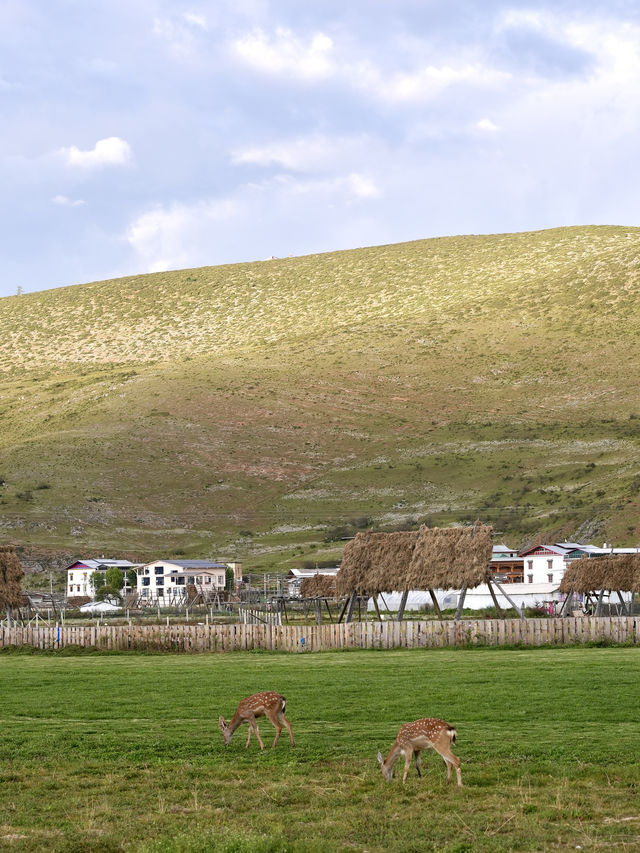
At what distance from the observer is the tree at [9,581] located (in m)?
42.2

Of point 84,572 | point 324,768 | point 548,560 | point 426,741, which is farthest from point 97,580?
point 426,741

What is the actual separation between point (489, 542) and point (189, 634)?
1136cm

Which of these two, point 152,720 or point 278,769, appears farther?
point 152,720

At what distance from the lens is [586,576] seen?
4494 centimetres

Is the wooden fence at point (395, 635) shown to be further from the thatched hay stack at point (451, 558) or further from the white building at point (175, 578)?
the white building at point (175, 578)

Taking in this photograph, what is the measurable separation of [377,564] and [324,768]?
2793 centimetres

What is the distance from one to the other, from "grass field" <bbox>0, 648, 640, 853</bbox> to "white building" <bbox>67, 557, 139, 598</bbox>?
5179 cm

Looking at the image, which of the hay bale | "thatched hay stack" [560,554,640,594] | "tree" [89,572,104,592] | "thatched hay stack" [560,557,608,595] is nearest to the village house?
"thatched hay stack" [560,557,608,595]

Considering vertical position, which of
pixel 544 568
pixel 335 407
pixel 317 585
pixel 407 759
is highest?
pixel 335 407

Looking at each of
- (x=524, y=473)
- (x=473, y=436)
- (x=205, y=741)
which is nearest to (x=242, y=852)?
(x=205, y=741)

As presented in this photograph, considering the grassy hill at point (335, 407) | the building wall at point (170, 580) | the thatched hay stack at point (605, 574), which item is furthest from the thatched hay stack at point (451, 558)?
the grassy hill at point (335, 407)

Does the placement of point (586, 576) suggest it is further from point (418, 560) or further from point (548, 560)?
point (548, 560)

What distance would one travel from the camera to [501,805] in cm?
1022

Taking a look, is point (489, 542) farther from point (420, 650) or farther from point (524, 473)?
point (524, 473)
